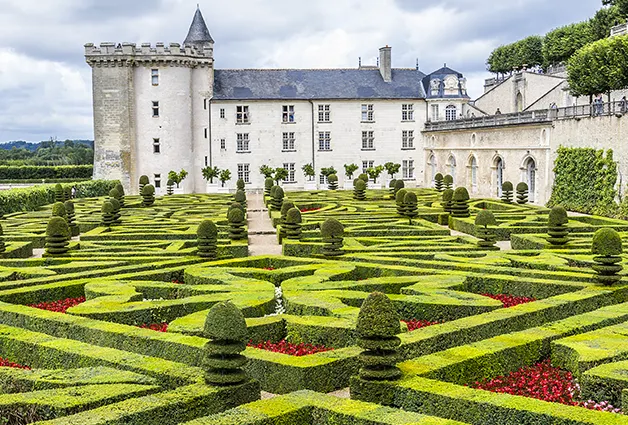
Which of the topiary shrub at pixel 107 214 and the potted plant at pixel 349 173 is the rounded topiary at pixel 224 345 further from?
the potted plant at pixel 349 173

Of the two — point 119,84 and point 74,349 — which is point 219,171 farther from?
point 74,349

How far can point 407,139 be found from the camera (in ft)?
189

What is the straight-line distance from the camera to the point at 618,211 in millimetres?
32719

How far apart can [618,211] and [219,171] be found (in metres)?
28.9

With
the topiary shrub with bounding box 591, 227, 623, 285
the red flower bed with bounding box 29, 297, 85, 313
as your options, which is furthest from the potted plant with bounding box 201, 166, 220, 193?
the topiary shrub with bounding box 591, 227, 623, 285

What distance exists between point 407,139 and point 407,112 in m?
1.98

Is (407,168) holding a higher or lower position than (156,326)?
higher

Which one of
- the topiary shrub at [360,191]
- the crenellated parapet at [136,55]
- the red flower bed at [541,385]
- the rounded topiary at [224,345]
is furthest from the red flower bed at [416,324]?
the crenellated parapet at [136,55]

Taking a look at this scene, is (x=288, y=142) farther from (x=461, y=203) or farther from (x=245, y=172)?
(x=461, y=203)

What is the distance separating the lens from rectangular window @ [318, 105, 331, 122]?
56469 millimetres

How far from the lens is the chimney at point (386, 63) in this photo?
5734 centimetres

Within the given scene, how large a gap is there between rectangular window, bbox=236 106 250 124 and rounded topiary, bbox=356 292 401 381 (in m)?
46.8

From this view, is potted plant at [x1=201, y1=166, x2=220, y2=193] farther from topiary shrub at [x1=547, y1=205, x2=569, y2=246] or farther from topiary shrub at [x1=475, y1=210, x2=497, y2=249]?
topiary shrub at [x1=547, y1=205, x2=569, y2=246]

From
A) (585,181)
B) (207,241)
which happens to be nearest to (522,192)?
(585,181)
